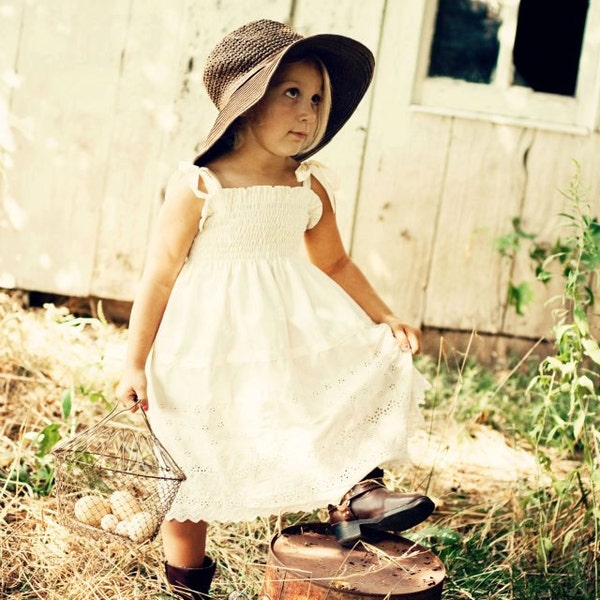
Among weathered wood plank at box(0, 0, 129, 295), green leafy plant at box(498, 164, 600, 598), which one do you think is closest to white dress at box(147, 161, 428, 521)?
green leafy plant at box(498, 164, 600, 598)

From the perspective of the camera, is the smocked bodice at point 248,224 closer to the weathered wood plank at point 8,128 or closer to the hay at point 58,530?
the hay at point 58,530

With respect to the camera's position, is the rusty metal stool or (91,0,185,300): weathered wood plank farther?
(91,0,185,300): weathered wood plank

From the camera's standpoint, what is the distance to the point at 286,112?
8.35 feet

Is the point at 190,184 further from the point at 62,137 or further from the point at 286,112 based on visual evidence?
the point at 62,137

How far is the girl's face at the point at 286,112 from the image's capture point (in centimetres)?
255

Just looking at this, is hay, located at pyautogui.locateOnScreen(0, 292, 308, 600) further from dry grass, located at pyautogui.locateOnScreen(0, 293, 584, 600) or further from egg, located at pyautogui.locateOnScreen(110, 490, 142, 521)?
egg, located at pyautogui.locateOnScreen(110, 490, 142, 521)

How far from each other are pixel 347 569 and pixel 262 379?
21.9 inches

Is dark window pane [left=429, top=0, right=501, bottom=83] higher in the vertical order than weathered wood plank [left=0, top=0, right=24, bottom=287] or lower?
higher

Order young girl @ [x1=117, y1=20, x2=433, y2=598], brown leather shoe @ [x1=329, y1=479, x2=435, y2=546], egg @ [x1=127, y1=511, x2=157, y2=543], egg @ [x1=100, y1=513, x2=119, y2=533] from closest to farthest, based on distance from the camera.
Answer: brown leather shoe @ [x1=329, y1=479, x2=435, y2=546], young girl @ [x1=117, y1=20, x2=433, y2=598], egg @ [x1=127, y1=511, x2=157, y2=543], egg @ [x1=100, y1=513, x2=119, y2=533]

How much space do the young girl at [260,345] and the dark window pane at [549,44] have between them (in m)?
1.92

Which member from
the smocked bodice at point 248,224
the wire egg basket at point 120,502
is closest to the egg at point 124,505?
the wire egg basket at point 120,502

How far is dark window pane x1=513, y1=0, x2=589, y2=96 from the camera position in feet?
14.2

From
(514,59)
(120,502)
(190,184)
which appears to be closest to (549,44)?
(514,59)

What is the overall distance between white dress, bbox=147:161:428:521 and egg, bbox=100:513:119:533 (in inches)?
12.1
